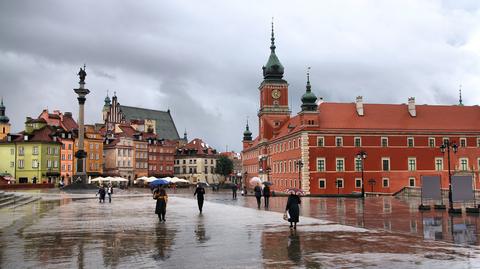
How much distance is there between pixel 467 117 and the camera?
7856 cm

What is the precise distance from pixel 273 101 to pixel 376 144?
31.4 metres

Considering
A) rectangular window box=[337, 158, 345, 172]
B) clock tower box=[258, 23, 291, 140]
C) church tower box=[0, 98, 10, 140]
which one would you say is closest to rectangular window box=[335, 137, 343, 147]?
rectangular window box=[337, 158, 345, 172]

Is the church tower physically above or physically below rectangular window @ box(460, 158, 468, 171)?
above

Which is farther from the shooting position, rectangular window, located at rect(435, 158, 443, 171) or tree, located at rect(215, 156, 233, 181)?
tree, located at rect(215, 156, 233, 181)

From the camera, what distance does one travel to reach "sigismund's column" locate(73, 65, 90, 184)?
70.9 meters

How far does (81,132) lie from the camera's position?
7225cm

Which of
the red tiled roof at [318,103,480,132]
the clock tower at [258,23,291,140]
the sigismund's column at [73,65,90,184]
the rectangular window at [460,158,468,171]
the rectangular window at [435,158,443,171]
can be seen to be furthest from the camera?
the clock tower at [258,23,291,140]

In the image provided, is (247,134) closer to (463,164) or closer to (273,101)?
(273,101)

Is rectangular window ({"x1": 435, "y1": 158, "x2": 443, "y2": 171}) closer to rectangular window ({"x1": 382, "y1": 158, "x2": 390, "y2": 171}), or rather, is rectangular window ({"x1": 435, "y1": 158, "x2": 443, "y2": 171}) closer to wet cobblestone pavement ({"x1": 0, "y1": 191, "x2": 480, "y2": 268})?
rectangular window ({"x1": 382, "y1": 158, "x2": 390, "y2": 171})

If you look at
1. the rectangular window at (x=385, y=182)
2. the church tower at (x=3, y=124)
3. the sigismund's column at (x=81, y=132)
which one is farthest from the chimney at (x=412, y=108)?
the church tower at (x=3, y=124)

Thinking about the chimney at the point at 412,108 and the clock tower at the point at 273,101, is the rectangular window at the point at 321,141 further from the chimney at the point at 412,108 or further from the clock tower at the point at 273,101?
the clock tower at the point at 273,101

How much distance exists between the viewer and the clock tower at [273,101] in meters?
98.5

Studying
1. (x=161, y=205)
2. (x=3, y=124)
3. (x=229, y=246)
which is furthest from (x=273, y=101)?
(x=229, y=246)

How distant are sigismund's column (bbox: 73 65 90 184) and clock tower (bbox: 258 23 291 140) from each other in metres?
37.1
